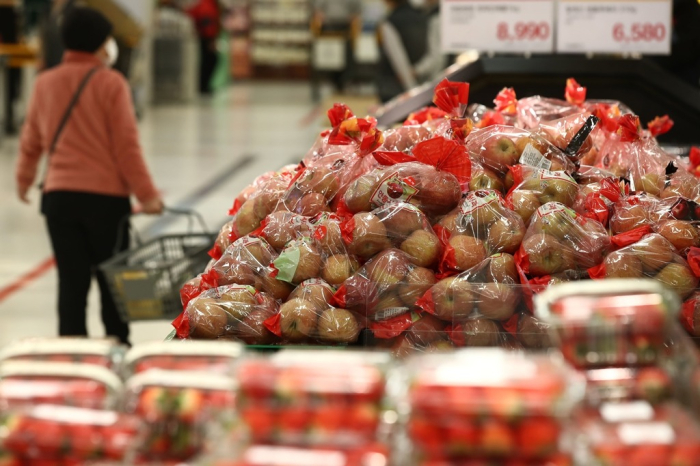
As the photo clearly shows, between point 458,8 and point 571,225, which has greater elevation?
point 458,8

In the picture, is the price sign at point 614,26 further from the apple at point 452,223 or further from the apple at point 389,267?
the apple at point 389,267

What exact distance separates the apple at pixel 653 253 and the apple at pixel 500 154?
54cm

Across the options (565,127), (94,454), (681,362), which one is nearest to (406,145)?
(565,127)

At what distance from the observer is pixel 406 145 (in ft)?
10.1

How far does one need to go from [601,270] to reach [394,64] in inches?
262

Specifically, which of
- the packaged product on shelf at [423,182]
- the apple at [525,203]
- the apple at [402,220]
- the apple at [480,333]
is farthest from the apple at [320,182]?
the apple at [480,333]

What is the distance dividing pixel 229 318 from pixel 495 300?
65cm

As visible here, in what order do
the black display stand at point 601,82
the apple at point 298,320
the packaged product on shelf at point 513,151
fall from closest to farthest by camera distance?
1. the apple at point 298,320
2. the packaged product on shelf at point 513,151
3. the black display stand at point 601,82

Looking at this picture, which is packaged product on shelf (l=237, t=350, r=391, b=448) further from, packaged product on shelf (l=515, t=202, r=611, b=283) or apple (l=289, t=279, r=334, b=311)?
packaged product on shelf (l=515, t=202, r=611, b=283)

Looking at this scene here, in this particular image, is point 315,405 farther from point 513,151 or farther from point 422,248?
point 513,151

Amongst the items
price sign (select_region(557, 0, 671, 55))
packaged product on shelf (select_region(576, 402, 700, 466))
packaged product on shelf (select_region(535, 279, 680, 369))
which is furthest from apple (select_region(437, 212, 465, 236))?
price sign (select_region(557, 0, 671, 55))

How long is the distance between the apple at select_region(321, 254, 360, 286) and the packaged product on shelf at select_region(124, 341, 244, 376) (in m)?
1.02

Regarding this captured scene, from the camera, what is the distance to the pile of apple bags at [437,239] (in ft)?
7.55

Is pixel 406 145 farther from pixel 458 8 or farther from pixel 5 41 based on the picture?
pixel 5 41
